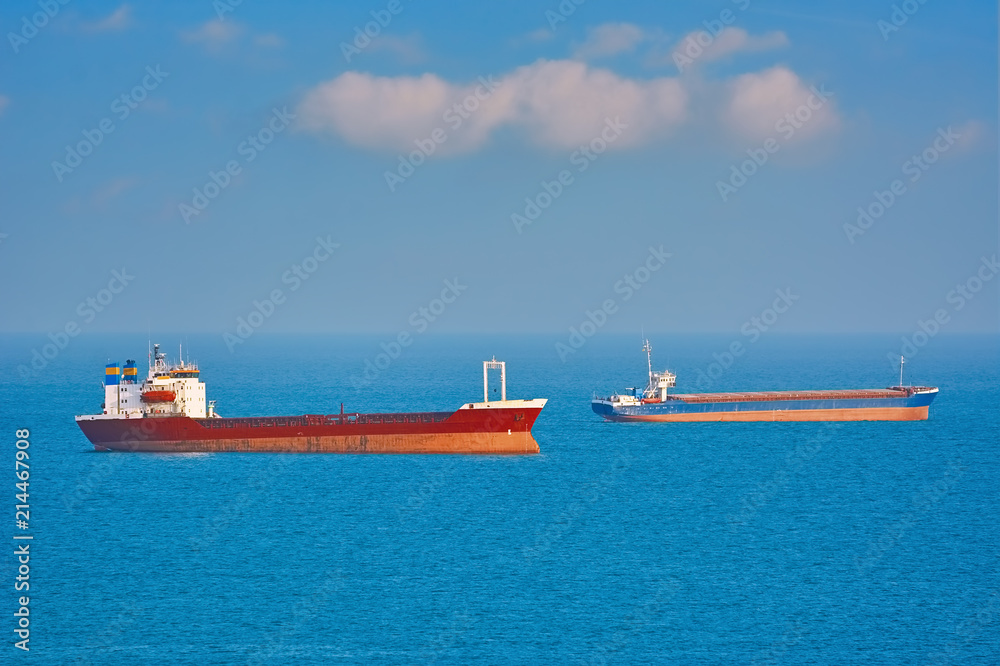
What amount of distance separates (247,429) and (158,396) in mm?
6288

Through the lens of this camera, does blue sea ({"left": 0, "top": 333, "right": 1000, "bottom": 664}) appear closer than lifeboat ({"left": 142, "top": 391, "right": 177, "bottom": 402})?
Yes

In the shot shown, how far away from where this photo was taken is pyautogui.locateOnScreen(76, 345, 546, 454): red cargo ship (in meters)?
70.0

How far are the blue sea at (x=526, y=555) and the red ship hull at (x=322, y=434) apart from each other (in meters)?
1.10

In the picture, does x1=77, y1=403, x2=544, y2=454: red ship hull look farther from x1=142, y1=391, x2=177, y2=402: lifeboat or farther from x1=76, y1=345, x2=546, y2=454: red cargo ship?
x1=142, y1=391, x2=177, y2=402: lifeboat

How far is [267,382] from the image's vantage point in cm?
15562

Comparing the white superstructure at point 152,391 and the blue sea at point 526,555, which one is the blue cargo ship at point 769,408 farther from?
the white superstructure at point 152,391

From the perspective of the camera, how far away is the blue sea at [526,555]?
36.2 metres

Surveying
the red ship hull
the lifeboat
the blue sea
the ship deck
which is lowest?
the blue sea

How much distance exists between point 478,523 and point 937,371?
159 m

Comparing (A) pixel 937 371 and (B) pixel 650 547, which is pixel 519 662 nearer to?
(B) pixel 650 547

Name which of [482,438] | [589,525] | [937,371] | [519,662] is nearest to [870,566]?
[589,525]

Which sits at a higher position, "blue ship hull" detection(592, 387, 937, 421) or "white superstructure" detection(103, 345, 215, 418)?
"white superstructure" detection(103, 345, 215, 418)

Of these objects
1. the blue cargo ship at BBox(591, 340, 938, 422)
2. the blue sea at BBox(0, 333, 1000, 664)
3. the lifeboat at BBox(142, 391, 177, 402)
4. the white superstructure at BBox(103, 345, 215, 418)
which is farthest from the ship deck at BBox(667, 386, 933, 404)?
the lifeboat at BBox(142, 391, 177, 402)

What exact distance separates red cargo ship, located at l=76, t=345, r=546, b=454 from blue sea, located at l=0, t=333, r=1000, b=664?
1.27m
